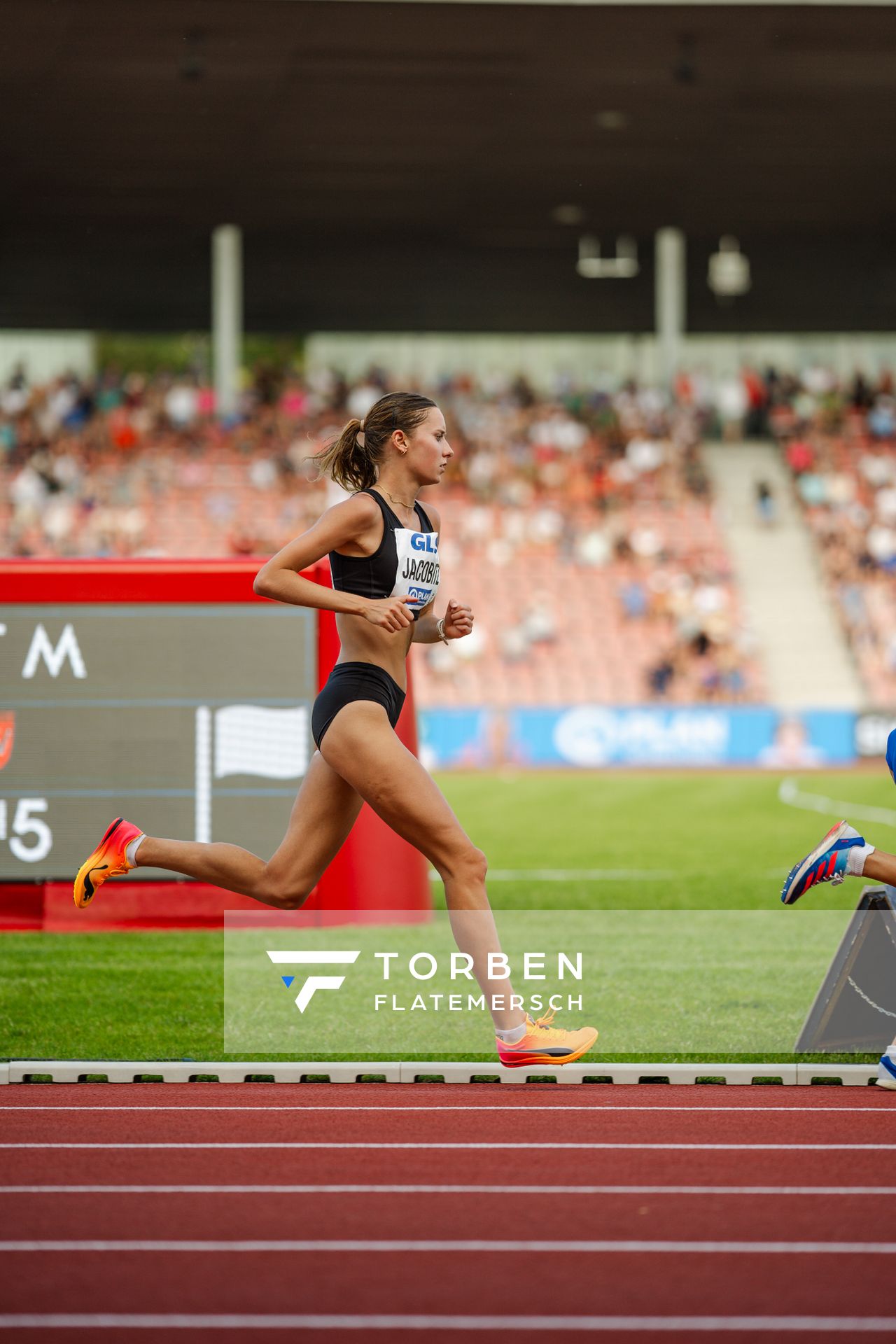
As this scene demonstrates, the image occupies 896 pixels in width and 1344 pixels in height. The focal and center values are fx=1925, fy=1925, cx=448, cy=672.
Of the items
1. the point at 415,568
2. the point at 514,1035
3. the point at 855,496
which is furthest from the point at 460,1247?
the point at 855,496

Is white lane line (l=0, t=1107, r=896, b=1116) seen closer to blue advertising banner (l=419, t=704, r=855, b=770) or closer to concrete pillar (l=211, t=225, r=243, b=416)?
blue advertising banner (l=419, t=704, r=855, b=770)

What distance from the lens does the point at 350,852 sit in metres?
10.0

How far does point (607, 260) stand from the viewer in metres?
40.3

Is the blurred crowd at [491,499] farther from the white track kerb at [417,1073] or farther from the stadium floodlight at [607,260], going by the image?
the white track kerb at [417,1073]

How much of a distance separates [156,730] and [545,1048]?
15.0 feet

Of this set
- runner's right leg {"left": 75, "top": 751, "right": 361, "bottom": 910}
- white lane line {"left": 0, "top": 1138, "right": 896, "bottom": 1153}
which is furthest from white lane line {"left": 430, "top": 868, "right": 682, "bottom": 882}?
white lane line {"left": 0, "top": 1138, "right": 896, "bottom": 1153}

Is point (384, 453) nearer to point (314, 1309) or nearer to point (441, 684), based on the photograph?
point (314, 1309)

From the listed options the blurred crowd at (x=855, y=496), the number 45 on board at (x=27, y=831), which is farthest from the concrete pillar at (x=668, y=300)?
the number 45 on board at (x=27, y=831)

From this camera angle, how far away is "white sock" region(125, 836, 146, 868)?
6.18 meters

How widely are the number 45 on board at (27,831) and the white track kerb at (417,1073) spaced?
12.2ft

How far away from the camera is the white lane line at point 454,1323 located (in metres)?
3.39

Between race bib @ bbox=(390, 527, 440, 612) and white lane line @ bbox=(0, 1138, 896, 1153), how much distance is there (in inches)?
67.2

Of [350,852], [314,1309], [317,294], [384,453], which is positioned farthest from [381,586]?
[317,294]

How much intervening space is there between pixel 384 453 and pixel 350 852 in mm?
4240
